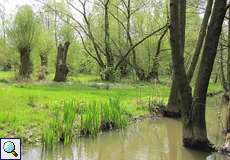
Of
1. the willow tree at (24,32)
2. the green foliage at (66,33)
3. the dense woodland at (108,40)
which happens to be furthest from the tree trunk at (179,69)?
the green foliage at (66,33)

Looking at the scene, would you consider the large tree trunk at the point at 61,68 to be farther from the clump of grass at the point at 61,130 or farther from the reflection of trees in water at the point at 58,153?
the reflection of trees in water at the point at 58,153

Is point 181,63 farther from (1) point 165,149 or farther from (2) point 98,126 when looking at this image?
(2) point 98,126

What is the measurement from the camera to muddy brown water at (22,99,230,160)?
9.46 meters

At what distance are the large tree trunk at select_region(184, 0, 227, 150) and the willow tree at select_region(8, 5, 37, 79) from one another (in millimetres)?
19906

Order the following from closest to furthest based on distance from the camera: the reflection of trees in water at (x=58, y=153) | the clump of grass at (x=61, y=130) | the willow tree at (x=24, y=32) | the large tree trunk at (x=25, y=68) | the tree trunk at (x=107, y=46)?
the reflection of trees in water at (x=58, y=153)
the clump of grass at (x=61, y=130)
the large tree trunk at (x=25, y=68)
the willow tree at (x=24, y=32)
the tree trunk at (x=107, y=46)

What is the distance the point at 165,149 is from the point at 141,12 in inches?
1088

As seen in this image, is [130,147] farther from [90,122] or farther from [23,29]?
[23,29]

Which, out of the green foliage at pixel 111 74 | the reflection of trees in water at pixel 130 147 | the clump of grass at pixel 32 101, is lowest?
the reflection of trees in water at pixel 130 147

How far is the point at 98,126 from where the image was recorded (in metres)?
12.0

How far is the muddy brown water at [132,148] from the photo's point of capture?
372 inches

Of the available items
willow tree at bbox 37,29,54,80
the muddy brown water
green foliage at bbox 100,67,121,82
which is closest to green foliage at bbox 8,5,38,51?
green foliage at bbox 100,67,121,82

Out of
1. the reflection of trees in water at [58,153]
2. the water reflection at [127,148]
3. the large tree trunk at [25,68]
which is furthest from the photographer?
the large tree trunk at [25,68]

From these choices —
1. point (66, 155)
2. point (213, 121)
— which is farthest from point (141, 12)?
point (66, 155)

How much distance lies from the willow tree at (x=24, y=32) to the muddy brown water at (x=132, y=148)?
1696cm
